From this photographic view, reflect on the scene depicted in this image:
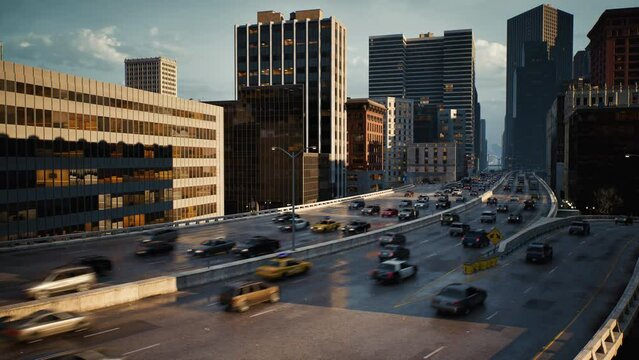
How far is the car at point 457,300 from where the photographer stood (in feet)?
87.7

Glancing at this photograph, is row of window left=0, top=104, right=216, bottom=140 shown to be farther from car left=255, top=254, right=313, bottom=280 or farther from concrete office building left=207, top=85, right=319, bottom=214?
car left=255, top=254, right=313, bottom=280

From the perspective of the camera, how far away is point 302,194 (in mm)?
131000

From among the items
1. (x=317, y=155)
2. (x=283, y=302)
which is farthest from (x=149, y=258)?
(x=317, y=155)

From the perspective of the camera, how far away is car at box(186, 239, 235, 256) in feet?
141

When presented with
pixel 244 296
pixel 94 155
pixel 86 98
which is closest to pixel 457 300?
pixel 244 296

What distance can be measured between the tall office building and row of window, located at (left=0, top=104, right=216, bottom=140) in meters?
67.4

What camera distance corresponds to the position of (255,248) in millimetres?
43438

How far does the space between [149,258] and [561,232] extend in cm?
4972

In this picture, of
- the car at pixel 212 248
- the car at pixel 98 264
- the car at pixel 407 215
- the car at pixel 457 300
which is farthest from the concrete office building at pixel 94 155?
the car at pixel 457 300

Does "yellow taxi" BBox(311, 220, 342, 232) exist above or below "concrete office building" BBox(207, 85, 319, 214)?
below

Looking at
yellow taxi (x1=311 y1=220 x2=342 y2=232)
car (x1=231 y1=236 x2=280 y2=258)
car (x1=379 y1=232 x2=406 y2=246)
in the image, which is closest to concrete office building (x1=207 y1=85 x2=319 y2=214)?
yellow taxi (x1=311 y1=220 x2=342 y2=232)

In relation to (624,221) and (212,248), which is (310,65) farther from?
(212,248)

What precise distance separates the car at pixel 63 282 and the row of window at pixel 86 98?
4080 cm

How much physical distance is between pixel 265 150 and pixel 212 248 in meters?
92.8
